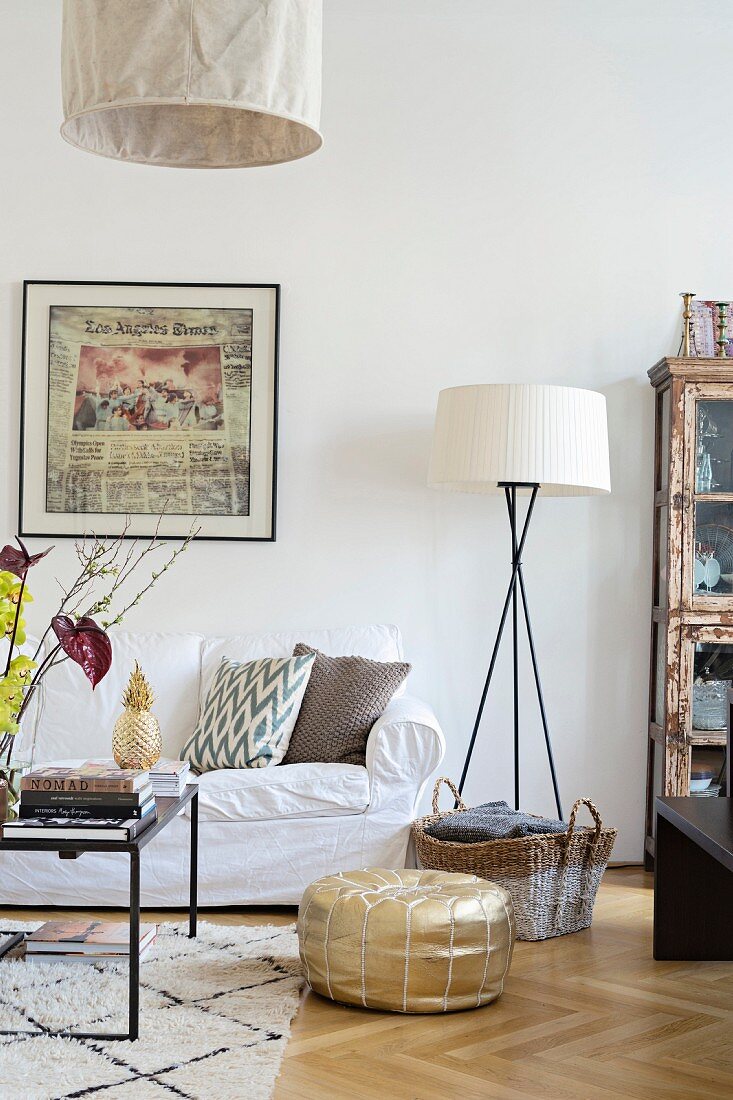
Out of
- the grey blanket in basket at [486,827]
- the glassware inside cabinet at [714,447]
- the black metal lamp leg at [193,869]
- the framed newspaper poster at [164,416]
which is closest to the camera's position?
the black metal lamp leg at [193,869]

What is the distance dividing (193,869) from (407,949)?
86cm

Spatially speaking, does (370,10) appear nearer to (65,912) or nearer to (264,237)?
(264,237)

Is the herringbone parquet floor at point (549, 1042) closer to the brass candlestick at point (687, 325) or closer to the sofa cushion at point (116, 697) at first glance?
the sofa cushion at point (116, 697)

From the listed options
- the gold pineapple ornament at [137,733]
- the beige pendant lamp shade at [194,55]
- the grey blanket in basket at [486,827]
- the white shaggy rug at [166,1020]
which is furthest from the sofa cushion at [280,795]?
the beige pendant lamp shade at [194,55]

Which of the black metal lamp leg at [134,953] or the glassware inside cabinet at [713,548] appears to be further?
the glassware inside cabinet at [713,548]

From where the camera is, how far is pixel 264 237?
4.32m

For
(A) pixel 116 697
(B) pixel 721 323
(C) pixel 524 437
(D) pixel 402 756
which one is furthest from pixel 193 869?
(B) pixel 721 323

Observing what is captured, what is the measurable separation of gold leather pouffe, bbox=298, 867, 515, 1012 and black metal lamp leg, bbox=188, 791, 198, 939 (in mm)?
545

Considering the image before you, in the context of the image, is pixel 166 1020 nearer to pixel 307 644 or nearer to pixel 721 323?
pixel 307 644

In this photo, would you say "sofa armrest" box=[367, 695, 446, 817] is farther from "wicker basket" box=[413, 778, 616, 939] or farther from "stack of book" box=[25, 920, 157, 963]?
"stack of book" box=[25, 920, 157, 963]

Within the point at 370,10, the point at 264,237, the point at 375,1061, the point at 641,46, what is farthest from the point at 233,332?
the point at 375,1061

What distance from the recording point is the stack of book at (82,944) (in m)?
2.74

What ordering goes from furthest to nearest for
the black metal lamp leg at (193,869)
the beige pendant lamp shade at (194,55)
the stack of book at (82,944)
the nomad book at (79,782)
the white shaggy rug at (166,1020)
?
1. the black metal lamp leg at (193,869)
2. the stack of book at (82,944)
3. the nomad book at (79,782)
4. the white shaggy rug at (166,1020)
5. the beige pendant lamp shade at (194,55)

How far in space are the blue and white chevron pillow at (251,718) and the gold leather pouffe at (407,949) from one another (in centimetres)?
92
